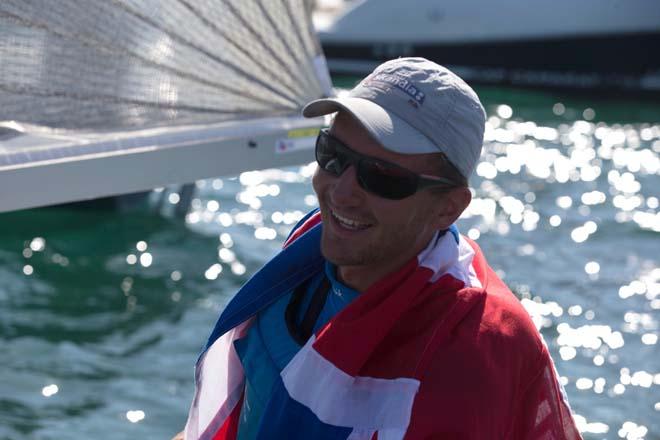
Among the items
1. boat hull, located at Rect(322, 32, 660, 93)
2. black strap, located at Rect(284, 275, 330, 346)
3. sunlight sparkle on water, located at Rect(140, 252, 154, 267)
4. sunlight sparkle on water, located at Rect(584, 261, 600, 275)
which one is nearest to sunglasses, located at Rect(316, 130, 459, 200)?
black strap, located at Rect(284, 275, 330, 346)

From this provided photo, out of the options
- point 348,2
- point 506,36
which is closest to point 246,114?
point 506,36

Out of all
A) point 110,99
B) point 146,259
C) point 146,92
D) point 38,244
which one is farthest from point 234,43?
point 38,244

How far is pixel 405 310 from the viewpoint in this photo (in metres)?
1.72

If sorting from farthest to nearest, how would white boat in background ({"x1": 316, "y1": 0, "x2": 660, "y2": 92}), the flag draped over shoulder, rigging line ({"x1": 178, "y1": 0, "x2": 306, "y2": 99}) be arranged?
white boat in background ({"x1": 316, "y1": 0, "x2": 660, "y2": 92})
rigging line ({"x1": 178, "y1": 0, "x2": 306, "y2": 99})
the flag draped over shoulder

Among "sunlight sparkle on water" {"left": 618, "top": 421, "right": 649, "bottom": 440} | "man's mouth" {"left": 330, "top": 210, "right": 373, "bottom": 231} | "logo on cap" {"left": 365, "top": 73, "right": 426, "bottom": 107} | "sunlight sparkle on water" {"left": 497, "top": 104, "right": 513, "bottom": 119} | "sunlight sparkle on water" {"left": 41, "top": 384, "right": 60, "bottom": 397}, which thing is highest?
"sunlight sparkle on water" {"left": 497, "top": 104, "right": 513, "bottom": 119}

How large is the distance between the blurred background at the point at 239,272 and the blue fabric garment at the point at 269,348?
5.97 ft

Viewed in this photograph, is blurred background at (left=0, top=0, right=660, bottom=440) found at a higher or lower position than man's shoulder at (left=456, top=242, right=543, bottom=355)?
higher

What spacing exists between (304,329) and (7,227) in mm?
4135

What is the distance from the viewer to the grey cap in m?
1.73

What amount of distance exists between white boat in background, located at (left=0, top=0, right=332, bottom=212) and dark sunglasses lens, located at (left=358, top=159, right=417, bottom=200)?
4.22ft

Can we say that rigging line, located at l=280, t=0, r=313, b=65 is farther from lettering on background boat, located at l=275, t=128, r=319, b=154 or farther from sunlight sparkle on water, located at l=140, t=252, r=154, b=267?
sunlight sparkle on water, located at l=140, t=252, r=154, b=267

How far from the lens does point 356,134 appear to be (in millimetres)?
1805

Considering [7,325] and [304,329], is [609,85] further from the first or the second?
[304,329]

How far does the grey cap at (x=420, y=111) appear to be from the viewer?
173cm
